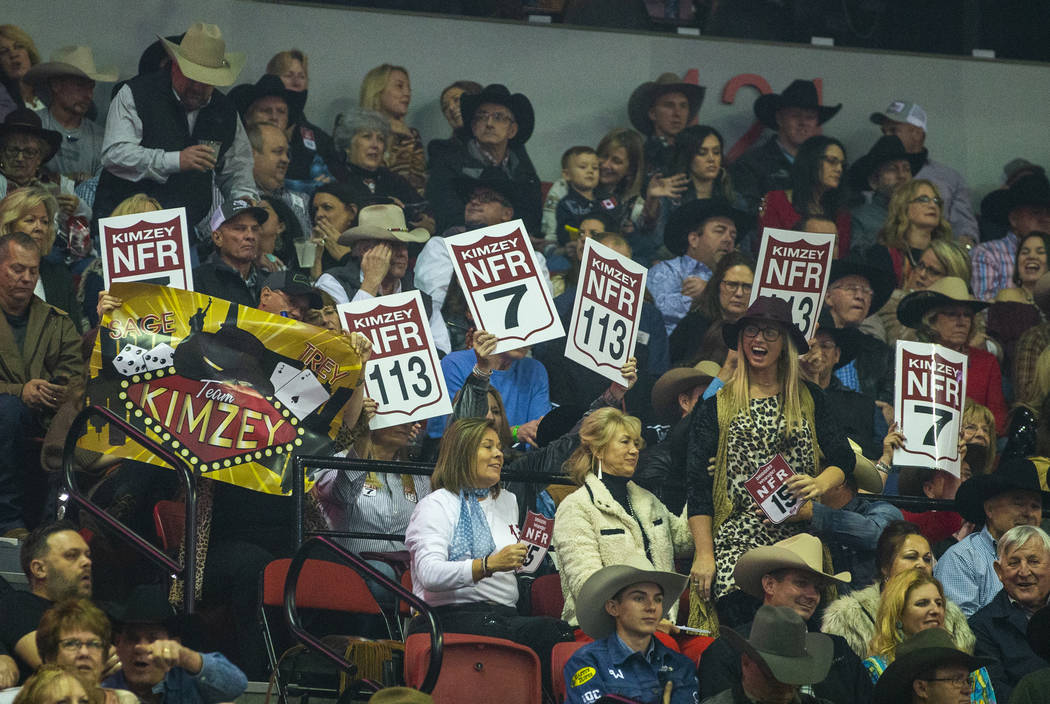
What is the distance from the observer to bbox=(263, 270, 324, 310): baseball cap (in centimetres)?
1029

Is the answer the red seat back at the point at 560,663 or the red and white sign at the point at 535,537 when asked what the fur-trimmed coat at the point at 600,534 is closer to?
the red and white sign at the point at 535,537

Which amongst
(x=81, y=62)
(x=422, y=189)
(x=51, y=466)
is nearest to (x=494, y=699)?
(x=51, y=466)

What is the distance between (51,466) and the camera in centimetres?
898

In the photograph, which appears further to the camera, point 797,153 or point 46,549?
point 797,153

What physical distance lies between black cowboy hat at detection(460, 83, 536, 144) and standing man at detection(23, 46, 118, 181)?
2.64 m

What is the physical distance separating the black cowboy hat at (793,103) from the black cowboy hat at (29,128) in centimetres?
588

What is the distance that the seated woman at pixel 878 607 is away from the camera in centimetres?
826

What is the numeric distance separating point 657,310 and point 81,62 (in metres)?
4.48

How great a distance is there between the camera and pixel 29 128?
1126 cm

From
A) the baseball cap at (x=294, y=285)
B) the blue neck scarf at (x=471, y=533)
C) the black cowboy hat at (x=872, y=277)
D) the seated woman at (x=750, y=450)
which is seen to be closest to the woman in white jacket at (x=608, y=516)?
the seated woman at (x=750, y=450)

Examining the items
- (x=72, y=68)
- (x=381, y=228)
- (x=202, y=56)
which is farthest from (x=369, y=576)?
(x=72, y=68)

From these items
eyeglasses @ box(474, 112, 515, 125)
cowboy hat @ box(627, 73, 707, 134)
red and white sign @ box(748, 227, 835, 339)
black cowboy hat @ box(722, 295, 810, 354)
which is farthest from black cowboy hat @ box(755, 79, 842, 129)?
black cowboy hat @ box(722, 295, 810, 354)

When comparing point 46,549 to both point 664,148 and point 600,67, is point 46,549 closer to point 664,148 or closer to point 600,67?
point 664,148

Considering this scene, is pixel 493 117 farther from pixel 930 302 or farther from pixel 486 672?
pixel 486 672
